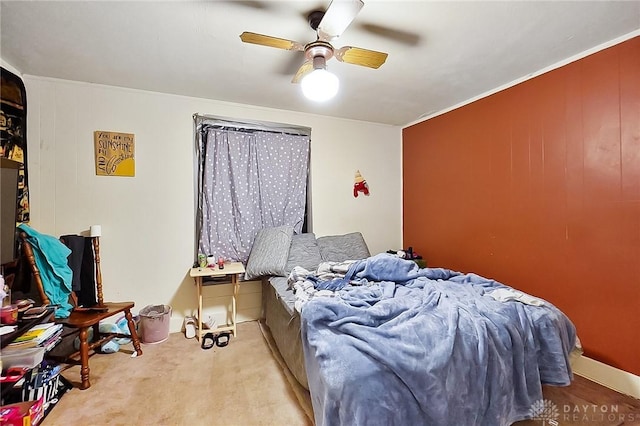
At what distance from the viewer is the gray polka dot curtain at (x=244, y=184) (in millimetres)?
2951

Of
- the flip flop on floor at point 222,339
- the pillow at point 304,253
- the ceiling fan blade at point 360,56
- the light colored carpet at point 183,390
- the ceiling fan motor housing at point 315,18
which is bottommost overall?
the light colored carpet at point 183,390

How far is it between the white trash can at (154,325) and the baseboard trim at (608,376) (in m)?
3.39

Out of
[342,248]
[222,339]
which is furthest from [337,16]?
[222,339]

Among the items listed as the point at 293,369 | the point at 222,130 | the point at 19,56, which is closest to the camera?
the point at 293,369

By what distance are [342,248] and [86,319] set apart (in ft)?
7.52

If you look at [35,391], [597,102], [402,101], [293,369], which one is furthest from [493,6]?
[35,391]

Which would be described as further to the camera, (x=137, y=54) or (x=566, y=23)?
(x=137, y=54)

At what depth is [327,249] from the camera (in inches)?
127

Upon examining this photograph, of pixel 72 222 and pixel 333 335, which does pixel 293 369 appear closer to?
pixel 333 335

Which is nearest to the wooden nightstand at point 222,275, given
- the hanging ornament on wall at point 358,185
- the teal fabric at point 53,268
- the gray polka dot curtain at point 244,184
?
the gray polka dot curtain at point 244,184

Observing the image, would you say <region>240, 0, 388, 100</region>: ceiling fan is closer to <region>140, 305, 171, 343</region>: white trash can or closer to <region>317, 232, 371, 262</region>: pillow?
<region>317, 232, 371, 262</region>: pillow

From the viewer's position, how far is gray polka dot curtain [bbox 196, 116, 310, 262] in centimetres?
295

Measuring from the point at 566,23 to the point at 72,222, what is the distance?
3975 mm

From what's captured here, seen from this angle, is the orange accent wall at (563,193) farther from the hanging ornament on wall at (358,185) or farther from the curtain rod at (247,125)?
the curtain rod at (247,125)
